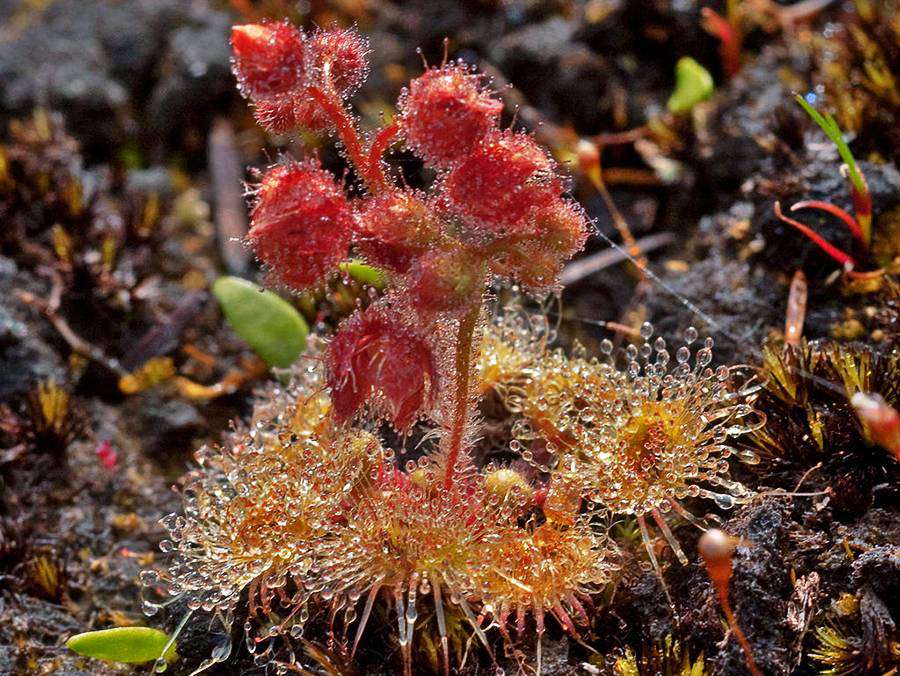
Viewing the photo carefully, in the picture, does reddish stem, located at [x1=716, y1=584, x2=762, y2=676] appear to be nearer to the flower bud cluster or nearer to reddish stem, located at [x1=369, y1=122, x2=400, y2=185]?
the flower bud cluster

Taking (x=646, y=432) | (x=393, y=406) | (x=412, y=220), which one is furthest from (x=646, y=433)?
(x=412, y=220)

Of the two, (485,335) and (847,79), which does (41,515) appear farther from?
(847,79)

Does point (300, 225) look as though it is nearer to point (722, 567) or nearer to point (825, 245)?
point (722, 567)

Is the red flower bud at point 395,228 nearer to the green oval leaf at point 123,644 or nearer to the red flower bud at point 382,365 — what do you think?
the red flower bud at point 382,365

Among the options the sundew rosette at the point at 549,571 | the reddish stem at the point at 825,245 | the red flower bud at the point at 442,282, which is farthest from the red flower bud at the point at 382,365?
the reddish stem at the point at 825,245

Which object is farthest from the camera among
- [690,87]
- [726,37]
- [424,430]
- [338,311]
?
[726,37]
